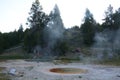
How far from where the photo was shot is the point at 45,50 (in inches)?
1638

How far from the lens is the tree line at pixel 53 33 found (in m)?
41.3

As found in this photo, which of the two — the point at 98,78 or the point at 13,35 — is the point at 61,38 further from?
the point at 98,78

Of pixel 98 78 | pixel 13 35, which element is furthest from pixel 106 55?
pixel 13 35

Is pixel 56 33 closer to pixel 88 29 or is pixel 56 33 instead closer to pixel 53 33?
pixel 53 33

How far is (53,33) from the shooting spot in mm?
42469

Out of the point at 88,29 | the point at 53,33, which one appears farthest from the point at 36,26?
the point at 88,29

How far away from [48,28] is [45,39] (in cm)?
267

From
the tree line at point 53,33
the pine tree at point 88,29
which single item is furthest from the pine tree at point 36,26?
the pine tree at point 88,29

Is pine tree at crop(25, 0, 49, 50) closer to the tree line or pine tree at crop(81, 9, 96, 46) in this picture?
the tree line

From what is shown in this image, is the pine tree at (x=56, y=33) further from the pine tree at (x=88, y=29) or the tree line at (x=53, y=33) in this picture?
the pine tree at (x=88, y=29)

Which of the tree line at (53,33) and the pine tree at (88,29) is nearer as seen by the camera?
the tree line at (53,33)

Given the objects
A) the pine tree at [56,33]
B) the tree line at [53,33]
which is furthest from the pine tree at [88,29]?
the pine tree at [56,33]

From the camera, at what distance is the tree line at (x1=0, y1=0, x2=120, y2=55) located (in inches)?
1625

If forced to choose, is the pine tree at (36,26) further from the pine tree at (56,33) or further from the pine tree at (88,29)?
the pine tree at (88,29)
